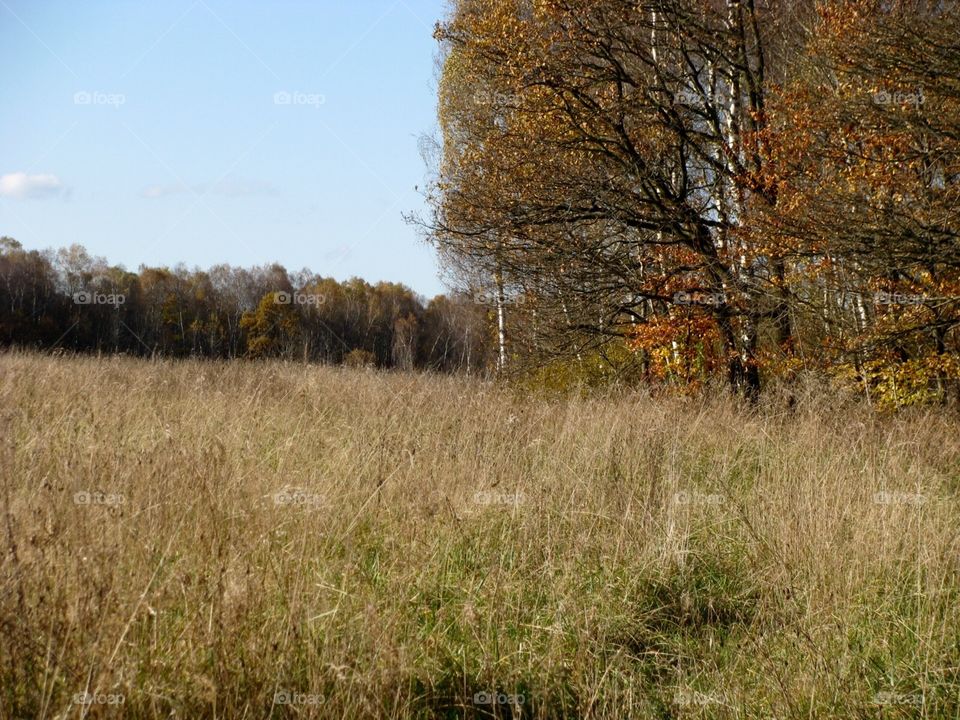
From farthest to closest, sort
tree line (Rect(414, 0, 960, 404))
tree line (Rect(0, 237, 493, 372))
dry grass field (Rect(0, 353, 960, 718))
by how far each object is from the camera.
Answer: tree line (Rect(0, 237, 493, 372)), tree line (Rect(414, 0, 960, 404)), dry grass field (Rect(0, 353, 960, 718))

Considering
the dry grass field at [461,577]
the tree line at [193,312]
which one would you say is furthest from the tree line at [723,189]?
Result: the tree line at [193,312]

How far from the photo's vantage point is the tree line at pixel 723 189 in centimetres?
864

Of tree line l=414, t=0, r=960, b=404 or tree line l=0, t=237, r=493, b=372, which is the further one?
tree line l=0, t=237, r=493, b=372

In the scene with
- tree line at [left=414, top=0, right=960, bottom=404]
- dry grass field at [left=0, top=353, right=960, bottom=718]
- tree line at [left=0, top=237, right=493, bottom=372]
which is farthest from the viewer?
tree line at [left=0, top=237, right=493, bottom=372]

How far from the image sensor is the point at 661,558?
14.0ft

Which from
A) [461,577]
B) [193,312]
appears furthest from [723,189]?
[193,312]

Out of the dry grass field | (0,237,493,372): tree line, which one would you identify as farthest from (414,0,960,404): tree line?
(0,237,493,372): tree line

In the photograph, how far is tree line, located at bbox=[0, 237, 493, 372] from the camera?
35844mm

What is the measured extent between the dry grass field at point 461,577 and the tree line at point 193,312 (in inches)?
801

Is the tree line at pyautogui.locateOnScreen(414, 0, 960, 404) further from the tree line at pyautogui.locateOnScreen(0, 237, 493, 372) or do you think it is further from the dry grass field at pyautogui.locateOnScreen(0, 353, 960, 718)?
the tree line at pyautogui.locateOnScreen(0, 237, 493, 372)

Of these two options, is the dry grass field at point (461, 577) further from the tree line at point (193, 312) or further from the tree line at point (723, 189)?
the tree line at point (193, 312)

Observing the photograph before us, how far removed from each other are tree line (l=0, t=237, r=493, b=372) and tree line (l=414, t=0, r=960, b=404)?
1376cm

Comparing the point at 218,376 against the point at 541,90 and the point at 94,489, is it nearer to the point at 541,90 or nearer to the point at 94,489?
the point at 541,90

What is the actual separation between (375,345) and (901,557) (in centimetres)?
3913
